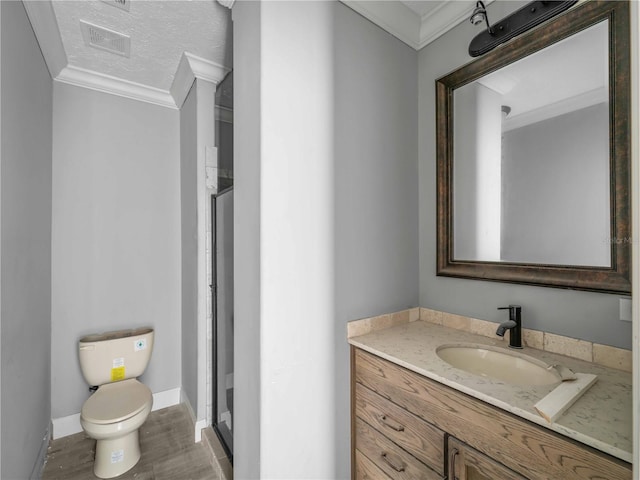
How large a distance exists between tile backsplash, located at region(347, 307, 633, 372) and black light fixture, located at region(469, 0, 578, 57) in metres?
1.30

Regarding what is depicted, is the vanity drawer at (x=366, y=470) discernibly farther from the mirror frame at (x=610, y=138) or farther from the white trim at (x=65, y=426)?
the white trim at (x=65, y=426)

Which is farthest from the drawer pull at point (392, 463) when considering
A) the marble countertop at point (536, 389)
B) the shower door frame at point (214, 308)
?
the shower door frame at point (214, 308)

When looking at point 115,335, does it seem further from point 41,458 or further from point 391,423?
point 391,423

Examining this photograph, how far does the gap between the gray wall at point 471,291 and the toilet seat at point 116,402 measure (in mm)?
1842

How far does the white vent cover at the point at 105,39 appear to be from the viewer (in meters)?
1.70

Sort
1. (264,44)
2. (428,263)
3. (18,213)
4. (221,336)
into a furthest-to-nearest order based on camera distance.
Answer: (221,336)
(428,263)
(18,213)
(264,44)

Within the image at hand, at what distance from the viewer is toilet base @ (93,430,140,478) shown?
1.72m

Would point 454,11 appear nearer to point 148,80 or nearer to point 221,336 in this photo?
point 148,80

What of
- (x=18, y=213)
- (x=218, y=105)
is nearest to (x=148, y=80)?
(x=218, y=105)

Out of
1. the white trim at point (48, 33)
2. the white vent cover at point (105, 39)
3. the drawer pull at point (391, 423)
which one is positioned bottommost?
the drawer pull at point (391, 423)

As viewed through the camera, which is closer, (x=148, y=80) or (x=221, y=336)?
(x=221, y=336)

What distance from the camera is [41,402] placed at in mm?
1776

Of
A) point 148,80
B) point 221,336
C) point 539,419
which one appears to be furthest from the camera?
point 148,80

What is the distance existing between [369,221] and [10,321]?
1.68 meters
